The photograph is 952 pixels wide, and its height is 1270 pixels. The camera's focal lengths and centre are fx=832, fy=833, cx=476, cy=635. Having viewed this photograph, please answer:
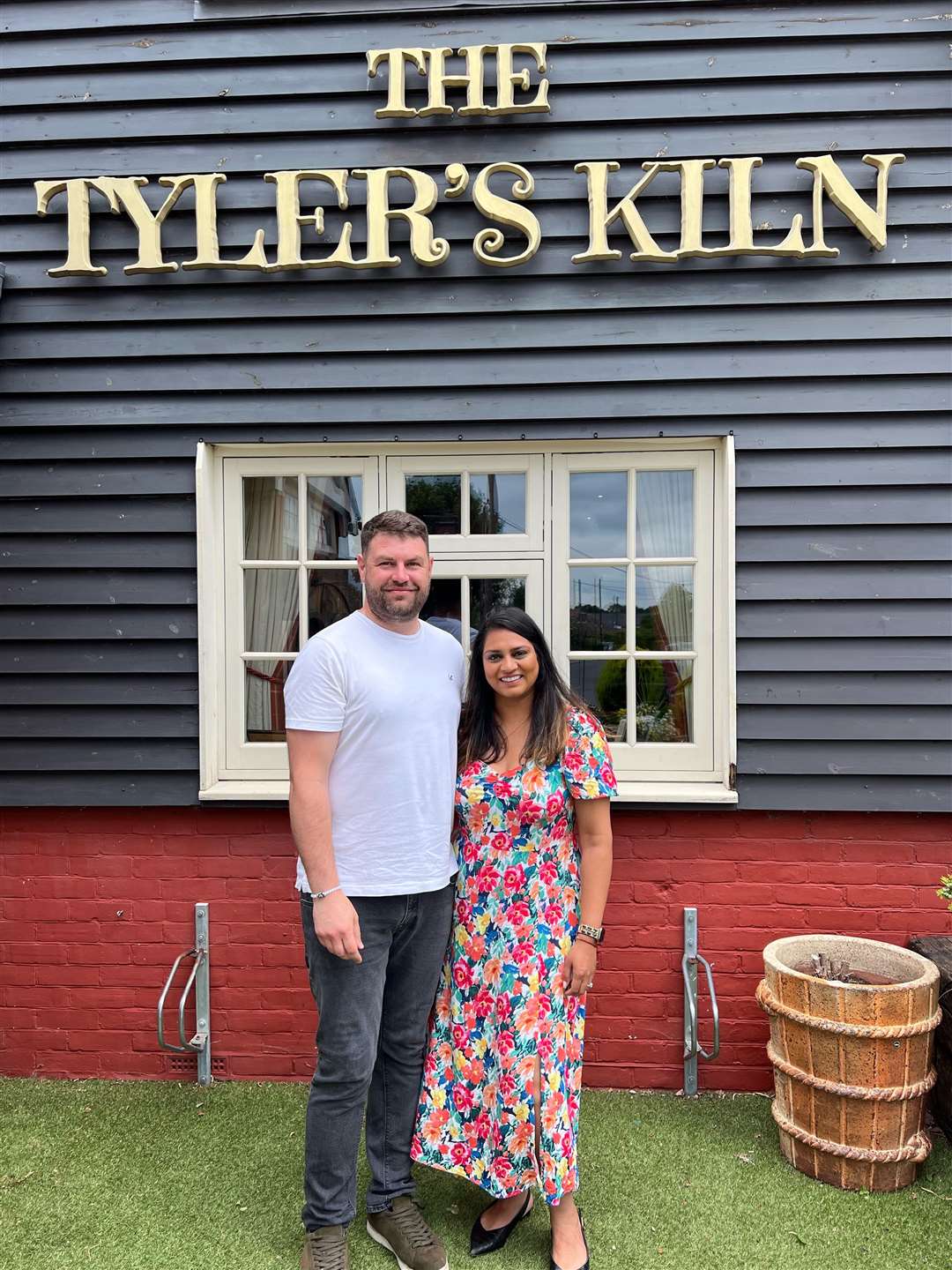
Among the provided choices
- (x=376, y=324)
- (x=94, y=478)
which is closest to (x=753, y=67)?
(x=376, y=324)

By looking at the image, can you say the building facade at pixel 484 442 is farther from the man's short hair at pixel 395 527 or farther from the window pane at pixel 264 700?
the man's short hair at pixel 395 527

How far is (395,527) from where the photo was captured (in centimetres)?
215

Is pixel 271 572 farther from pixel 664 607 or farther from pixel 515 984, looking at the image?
pixel 515 984

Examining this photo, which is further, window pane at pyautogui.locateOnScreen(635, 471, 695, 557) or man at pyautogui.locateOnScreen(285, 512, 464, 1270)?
window pane at pyautogui.locateOnScreen(635, 471, 695, 557)

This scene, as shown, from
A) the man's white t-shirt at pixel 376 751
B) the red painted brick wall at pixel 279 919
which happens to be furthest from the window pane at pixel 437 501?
the red painted brick wall at pixel 279 919

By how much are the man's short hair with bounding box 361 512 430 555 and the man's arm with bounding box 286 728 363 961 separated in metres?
0.53

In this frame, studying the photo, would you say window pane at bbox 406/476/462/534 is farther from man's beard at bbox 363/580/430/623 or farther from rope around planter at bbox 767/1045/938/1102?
rope around planter at bbox 767/1045/938/1102

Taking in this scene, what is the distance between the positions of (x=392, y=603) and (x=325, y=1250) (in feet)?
5.50

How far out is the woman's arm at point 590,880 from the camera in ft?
7.13

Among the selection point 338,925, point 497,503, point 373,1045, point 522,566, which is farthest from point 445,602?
point 373,1045

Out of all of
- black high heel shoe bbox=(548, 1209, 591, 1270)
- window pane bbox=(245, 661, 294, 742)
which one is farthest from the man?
window pane bbox=(245, 661, 294, 742)

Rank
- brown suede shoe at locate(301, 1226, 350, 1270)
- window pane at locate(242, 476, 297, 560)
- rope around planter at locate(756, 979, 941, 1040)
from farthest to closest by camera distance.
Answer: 1. window pane at locate(242, 476, 297, 560)
2. rope around planter at locate(756, 979, 941, 1040)
3. brown suede shoe at locate(301, 1226, 350, 1270)

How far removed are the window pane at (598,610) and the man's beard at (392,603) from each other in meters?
1.05

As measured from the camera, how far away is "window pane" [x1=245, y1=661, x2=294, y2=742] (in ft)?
10.5
